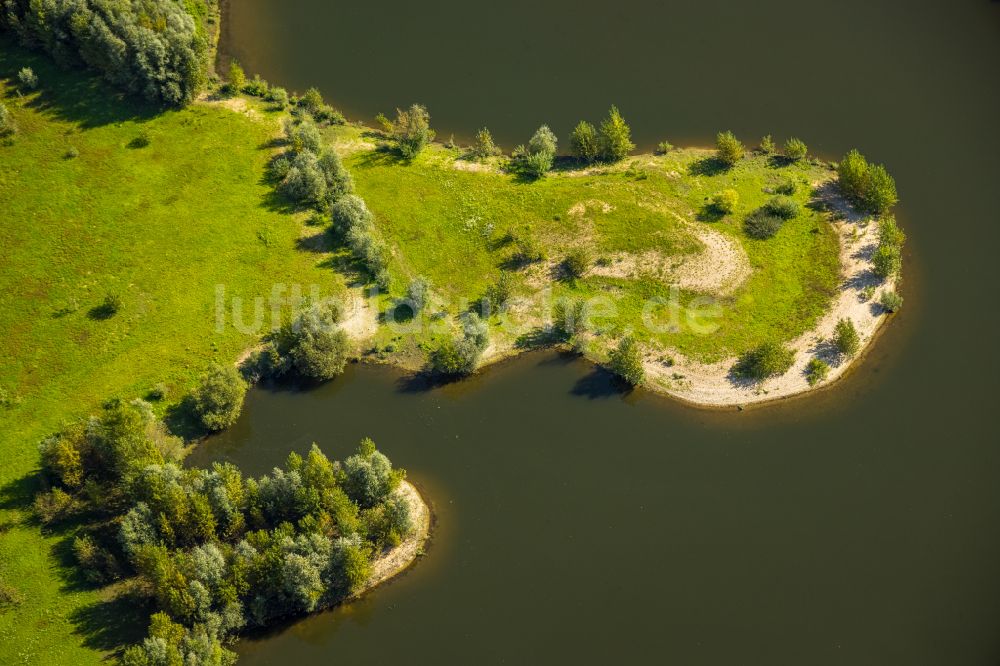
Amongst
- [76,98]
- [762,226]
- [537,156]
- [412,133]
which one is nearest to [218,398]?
[412,133]

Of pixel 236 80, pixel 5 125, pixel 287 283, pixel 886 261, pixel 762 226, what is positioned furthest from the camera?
pixel 236 80

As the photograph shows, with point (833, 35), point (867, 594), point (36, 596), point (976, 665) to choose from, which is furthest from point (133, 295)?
point (833, 35)

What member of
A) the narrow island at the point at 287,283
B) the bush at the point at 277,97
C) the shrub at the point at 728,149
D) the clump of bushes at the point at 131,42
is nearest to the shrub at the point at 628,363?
the narrow island at the point at 287,283

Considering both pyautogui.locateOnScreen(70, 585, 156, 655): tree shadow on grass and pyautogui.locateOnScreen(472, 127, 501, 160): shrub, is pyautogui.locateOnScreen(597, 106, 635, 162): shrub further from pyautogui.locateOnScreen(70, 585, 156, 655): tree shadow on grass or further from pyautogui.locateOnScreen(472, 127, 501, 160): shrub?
pyautogui.locateOnScreen(70, 585, 156, 655): tree shadow on grass

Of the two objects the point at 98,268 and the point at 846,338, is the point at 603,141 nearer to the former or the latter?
the point at 846,338

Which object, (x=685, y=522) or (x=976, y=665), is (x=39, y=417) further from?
(x=976, y=665)

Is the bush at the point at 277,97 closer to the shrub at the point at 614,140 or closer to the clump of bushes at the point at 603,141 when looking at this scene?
the clump of bushes at the point at 603,141
